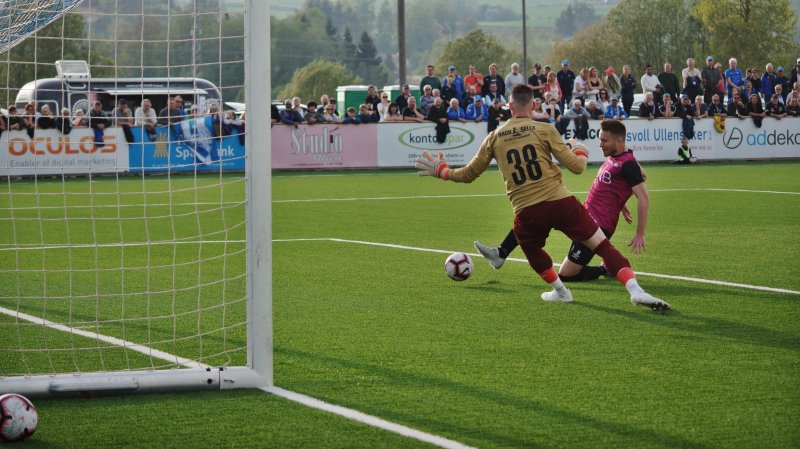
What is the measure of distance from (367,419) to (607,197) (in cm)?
511

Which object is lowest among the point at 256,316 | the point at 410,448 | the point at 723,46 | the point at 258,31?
the point at 410,448

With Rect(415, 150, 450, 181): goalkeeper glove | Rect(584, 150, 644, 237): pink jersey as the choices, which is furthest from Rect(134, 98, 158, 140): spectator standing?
Rect(584, 150, 644, 237): pink jersey

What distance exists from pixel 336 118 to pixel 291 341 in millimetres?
22757

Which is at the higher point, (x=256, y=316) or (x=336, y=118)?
(x=336, y=118)

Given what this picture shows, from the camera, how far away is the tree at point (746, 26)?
207 ft

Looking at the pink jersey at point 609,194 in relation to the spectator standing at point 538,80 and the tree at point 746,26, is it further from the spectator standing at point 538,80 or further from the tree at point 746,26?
the tree at point 746,26

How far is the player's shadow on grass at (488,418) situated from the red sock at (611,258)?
2616 millimetres

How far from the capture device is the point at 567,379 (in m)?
6.29

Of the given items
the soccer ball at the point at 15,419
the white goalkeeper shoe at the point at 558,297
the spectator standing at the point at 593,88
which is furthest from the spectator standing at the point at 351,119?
the soccer ball at the point at 15,419

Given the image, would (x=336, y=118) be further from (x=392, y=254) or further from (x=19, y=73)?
(x=19, y=73)

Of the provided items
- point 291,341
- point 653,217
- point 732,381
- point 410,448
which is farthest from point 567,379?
point 653,217

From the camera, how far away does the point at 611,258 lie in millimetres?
8523

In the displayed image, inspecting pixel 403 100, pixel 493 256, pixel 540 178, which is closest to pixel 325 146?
pixel 403 100

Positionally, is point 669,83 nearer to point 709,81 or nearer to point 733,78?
point 709,81
